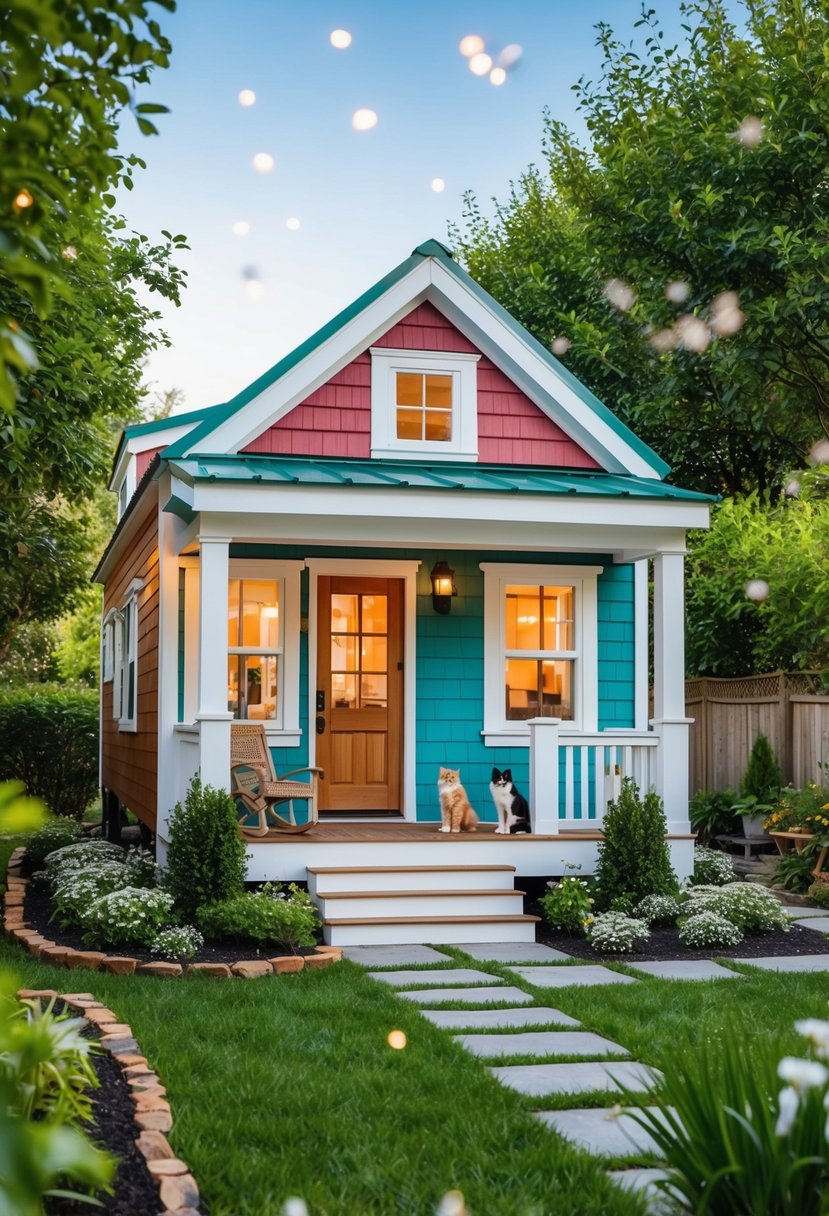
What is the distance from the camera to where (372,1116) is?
3980 mm

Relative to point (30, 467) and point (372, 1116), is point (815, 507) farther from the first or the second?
point (372, 1116)

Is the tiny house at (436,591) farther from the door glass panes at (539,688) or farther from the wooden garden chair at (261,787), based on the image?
the wooden garden chair at (261,787)

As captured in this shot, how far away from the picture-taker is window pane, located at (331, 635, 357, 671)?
10406 mm

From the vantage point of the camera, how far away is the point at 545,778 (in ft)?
29.2

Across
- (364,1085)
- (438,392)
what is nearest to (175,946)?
(364,1085)

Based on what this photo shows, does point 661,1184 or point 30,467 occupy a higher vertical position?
point 30,467

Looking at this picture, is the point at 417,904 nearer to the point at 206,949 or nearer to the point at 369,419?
the point at 206,949

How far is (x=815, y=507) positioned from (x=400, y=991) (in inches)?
425

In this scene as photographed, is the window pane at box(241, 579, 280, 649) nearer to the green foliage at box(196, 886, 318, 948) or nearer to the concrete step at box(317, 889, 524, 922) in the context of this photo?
the concrete step at box(317, 889, 524, 922)

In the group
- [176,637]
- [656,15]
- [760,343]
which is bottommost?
[176,637]

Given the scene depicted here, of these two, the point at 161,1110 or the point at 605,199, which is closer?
the point at 161,1110

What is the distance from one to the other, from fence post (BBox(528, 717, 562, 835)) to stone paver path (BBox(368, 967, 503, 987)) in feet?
7.06

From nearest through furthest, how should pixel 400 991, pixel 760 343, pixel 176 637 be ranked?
pixel 400 991 → pixel 176 637 → pixel 760 343

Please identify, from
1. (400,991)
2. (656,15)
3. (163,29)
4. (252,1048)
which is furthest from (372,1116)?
(656,15)
